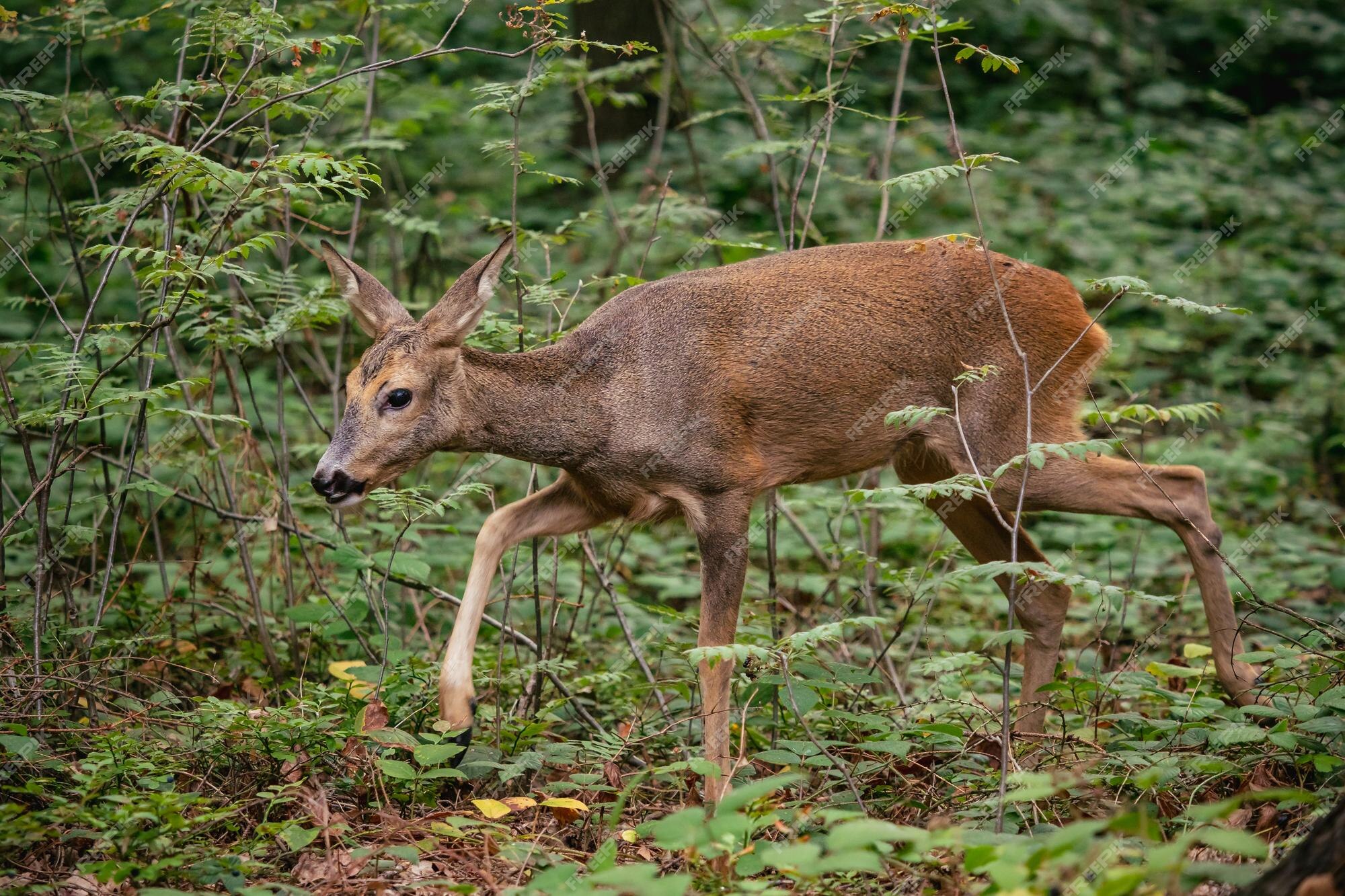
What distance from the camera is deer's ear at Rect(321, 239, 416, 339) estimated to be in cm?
590

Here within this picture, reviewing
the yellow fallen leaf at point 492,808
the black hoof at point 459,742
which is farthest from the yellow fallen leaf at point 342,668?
the yellow fallen leaf at point 492,808

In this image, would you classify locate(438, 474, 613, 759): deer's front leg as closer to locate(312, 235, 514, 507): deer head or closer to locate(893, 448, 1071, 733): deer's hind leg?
locate(312, 235, 514, 507): deer head

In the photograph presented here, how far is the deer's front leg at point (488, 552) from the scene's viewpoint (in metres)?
5.27

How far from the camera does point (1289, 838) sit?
4438 mm

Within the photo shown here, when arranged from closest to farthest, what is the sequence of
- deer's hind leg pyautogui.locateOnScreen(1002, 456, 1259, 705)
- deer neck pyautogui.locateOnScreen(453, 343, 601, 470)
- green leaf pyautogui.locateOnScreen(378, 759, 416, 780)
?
green leaf pyautogui.locateOnScreen(378, 759, 416, 780)
deer neck pyautogui.locateOnScreen(453, 343, 601, 470)
deer's hind leg pyautogui.locateOnScreen(1002, 456, 1259, 705)

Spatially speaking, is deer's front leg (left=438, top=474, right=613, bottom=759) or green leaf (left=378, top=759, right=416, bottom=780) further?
deer's front leg (left=438, top=474, right=613, bottom=759)

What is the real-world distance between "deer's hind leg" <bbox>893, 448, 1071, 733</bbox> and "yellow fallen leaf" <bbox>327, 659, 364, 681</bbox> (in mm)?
3098

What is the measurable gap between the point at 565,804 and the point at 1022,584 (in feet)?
9.28

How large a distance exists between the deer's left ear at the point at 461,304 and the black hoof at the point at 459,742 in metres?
1.79

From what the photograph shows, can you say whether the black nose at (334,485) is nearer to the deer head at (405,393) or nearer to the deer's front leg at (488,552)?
the deer head at (405,393)

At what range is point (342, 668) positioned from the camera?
6.20 metres

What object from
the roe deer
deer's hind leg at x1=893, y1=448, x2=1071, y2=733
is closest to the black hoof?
the roe deer

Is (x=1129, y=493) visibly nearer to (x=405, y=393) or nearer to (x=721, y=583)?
(x=721, y=583)

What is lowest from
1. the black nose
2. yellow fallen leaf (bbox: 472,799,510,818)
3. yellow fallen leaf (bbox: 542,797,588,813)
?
yellow fallen leaf (bbox: 542,797,588,813)
